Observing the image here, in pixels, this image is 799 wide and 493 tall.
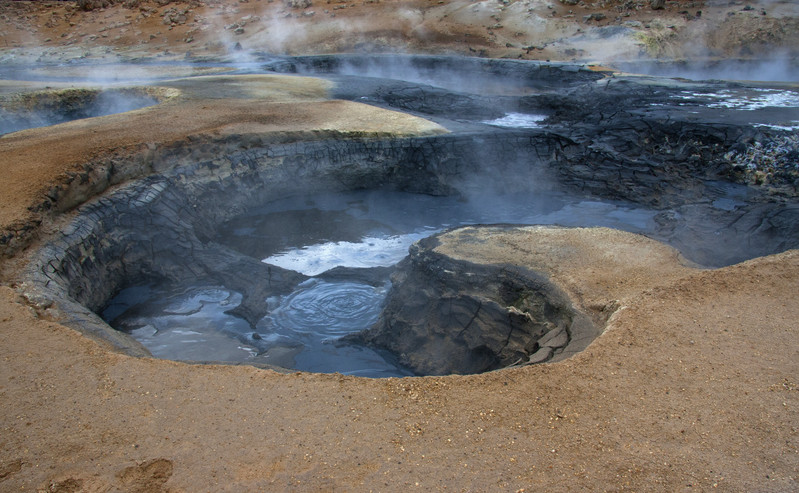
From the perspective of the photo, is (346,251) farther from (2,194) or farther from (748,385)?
(748,385)

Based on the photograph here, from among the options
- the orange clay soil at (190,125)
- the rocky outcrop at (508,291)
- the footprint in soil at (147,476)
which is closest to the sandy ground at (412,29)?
the orange clay soil at (190,125)

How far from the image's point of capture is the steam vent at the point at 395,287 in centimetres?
293

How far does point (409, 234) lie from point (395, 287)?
2.63 metres

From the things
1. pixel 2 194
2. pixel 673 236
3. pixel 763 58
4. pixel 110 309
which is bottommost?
pixel 110 309

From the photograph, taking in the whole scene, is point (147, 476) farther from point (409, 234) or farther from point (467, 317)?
point (409, 234)

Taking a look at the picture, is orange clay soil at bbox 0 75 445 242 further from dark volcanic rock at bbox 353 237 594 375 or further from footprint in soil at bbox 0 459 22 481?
dark volcanic rock at bbox 353 237 594 375

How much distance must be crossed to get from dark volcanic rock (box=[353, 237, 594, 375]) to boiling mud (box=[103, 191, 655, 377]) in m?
0.40

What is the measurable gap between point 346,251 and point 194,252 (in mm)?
2314

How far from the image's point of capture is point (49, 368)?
3600 mm

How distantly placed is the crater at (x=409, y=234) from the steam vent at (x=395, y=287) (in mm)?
41

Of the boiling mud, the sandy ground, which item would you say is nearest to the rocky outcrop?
the boiling mud

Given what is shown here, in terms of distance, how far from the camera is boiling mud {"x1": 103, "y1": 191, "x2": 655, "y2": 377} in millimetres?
6199

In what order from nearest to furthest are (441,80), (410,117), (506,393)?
(506,393) < (410,117) < (441,80)

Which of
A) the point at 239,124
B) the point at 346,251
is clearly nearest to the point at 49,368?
the point at 346,251
